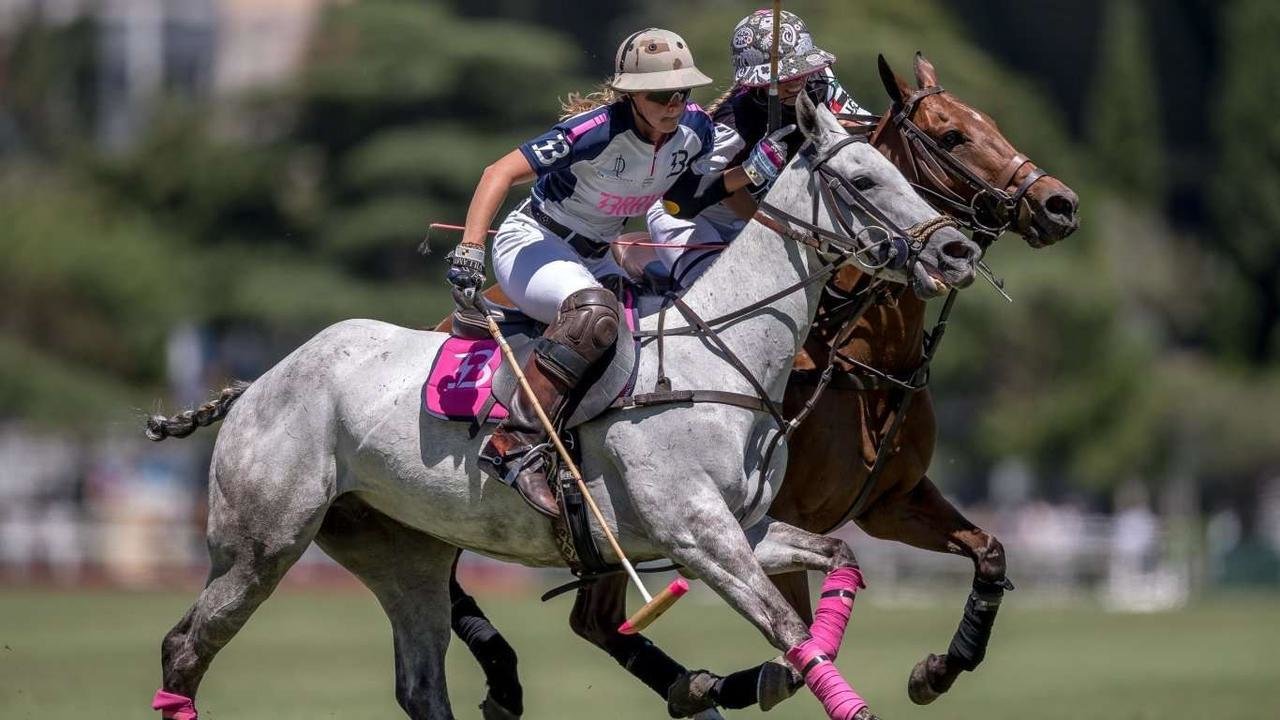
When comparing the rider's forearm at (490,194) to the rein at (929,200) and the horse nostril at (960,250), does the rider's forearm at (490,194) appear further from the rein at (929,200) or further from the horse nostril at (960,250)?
the horse nostril at (960,250)

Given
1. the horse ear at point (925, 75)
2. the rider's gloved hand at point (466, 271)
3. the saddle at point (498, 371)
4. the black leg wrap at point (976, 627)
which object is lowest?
the black leg wrap at point (976, 627)

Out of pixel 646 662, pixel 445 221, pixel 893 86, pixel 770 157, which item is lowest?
pixel 646 662

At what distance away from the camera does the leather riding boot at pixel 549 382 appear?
7.51 meters

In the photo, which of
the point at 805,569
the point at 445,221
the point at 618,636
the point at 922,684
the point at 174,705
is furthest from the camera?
the point at 445,221

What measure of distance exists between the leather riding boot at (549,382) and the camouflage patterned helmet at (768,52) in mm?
1650

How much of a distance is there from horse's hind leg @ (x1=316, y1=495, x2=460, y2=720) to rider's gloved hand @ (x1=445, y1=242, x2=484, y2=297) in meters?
1.51

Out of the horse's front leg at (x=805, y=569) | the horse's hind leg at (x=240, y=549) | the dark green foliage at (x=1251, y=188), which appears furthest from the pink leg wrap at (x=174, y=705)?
the dark green foliage at (x=1251, y=188)

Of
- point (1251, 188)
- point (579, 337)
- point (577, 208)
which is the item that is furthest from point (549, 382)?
point (1251, 188)

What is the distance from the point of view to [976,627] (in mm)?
8797

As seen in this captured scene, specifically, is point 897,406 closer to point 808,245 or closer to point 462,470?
point 808,245

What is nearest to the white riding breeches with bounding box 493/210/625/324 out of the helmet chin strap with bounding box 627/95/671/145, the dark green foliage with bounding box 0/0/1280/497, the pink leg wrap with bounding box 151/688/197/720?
the helmet chin strap with bounding box 627/95/671/145

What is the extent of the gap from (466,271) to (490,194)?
345mm

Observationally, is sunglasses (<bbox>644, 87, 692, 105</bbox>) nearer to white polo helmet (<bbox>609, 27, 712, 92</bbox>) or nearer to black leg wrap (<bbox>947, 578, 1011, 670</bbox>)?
white polo helmet (<bbox>609, 27, 712, 92</bbox>)

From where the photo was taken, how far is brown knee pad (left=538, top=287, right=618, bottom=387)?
7496 mm
